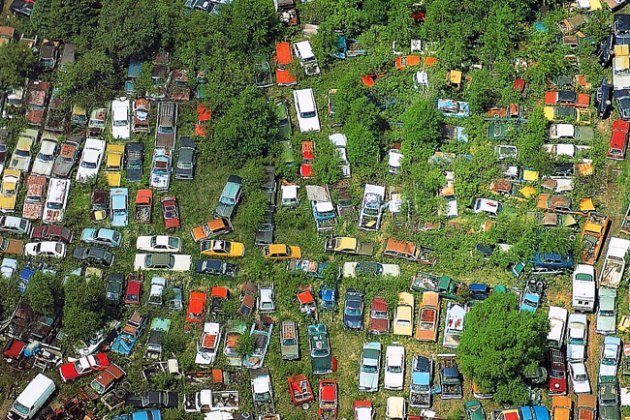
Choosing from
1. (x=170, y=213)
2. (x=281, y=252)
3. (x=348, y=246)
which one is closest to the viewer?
(x=281, y=252)

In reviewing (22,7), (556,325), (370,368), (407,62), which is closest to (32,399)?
(370,368)

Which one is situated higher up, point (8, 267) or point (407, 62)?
point (407, 62)

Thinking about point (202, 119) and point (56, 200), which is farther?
point (202, 119)

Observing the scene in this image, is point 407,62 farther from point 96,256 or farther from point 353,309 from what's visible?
point 96,256

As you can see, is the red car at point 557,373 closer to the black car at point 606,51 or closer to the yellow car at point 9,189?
the black car at point 606,51

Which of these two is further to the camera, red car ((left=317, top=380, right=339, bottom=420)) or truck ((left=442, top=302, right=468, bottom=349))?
truck ((left=442, top=302, right=468, bottom=349))

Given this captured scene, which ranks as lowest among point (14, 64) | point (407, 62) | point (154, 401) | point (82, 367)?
point (154, 401)

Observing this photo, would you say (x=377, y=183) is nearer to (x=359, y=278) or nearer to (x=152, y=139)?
(x=359, y=278)

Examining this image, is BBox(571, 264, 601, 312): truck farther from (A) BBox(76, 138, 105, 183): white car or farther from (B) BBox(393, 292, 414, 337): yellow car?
(A) BBox(76, 138, 105, 183): white car

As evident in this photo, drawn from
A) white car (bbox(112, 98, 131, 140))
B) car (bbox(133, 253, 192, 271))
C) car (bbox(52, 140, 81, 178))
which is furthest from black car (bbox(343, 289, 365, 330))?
car (bbox(52, 140, 81, 178))
